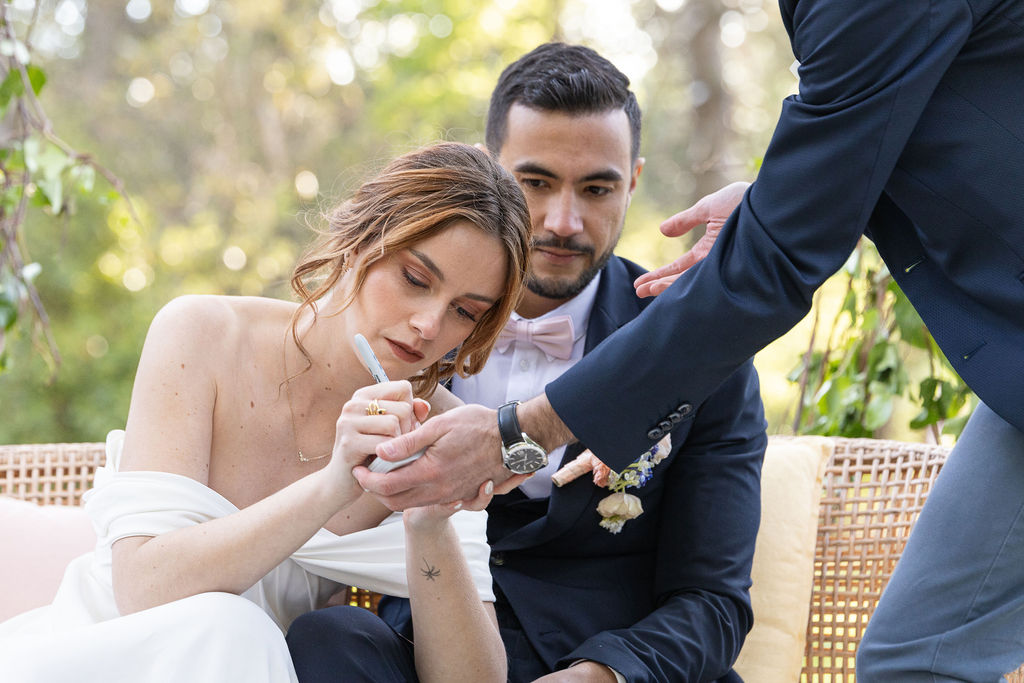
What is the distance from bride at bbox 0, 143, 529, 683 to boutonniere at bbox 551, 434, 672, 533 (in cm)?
23

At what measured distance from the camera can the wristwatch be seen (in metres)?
1.78

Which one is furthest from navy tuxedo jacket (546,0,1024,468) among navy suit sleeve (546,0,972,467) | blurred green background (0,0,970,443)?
blurred green background (0,0,970,443)

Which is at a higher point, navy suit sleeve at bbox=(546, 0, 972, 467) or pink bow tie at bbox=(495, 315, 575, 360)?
navy suit sleeve at bbox=(546, 0, 972, 467)

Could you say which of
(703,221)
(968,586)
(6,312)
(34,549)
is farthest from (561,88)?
(6,312)

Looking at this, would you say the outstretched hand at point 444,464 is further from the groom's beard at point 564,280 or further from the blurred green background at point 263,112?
the blurred green background at point 263,112

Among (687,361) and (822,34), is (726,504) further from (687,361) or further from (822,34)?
(822,34)

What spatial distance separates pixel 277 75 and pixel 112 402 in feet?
18.8

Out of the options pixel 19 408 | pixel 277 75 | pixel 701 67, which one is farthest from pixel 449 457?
pixel 277 75

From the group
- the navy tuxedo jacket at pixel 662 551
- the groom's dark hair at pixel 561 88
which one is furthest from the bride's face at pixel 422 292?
the groom's dark hair at pixel 561 88

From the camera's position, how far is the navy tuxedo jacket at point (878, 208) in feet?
4.83

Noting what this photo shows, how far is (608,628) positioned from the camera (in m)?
2.15

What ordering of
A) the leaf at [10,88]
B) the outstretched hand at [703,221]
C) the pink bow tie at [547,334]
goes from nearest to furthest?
the outstretched hand at [703,221]
the pink bow tie at [547,334]
the leaf at [10,88]

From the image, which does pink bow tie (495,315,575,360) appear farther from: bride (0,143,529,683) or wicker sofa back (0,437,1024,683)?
wicker sofa back (0,437,1024,683)

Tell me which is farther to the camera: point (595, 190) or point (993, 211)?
point (595, 190)
